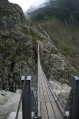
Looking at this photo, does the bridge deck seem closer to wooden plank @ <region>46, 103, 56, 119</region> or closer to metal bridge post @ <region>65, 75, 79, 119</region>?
wooden plank @ <region>46, 103, 56, 119</region>

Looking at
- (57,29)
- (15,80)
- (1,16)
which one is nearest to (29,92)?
(15,80)

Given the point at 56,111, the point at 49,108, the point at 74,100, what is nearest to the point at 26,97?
the point at 74,100

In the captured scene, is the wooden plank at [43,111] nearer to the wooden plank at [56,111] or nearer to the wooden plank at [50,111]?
the wooden plank at [50,111]

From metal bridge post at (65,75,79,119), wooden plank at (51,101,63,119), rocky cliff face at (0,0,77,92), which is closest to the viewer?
metal bridge post at (65,75,79,119)

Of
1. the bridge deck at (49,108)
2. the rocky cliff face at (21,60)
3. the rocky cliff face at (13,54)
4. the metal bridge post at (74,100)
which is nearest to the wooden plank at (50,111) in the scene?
the bridge deck at (49,108)

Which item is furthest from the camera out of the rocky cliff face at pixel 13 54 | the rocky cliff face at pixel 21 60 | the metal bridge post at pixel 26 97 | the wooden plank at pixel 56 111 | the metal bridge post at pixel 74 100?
the rocky cliff face at pixel 21 60

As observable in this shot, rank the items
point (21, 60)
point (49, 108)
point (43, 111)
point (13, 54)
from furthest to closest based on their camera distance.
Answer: point (13, 54) → point (21, 60) → point (49, 108) → point (43, 111)

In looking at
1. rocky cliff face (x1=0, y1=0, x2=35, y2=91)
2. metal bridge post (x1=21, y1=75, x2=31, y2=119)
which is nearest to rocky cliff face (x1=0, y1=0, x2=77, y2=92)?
rocky cliff face (x1=0, y1=0, x2=35, y2=91)

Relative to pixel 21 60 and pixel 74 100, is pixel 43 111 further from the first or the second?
pixel 21 60

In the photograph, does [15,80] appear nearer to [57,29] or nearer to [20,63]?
[20,63]

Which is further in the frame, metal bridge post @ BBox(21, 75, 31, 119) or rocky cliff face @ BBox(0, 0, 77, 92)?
rocky cliff face @ BBox(0, 0, 77, 92)

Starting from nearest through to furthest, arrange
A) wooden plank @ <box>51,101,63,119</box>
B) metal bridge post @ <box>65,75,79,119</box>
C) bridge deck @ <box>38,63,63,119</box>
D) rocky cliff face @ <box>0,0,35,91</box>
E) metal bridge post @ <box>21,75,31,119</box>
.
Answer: metal bridge post @ <box>21,75,31,119</box>, metal bridge post @ <box>65,75,79,119</box>, wooden plank @ <box>51,101,63,119</box>, bridge deck @ <box>38,63,63,119</box>, rocky cliff face @ <box>0,0,35,91</box>

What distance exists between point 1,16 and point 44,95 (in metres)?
44.2

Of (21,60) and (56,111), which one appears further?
(21,60)
